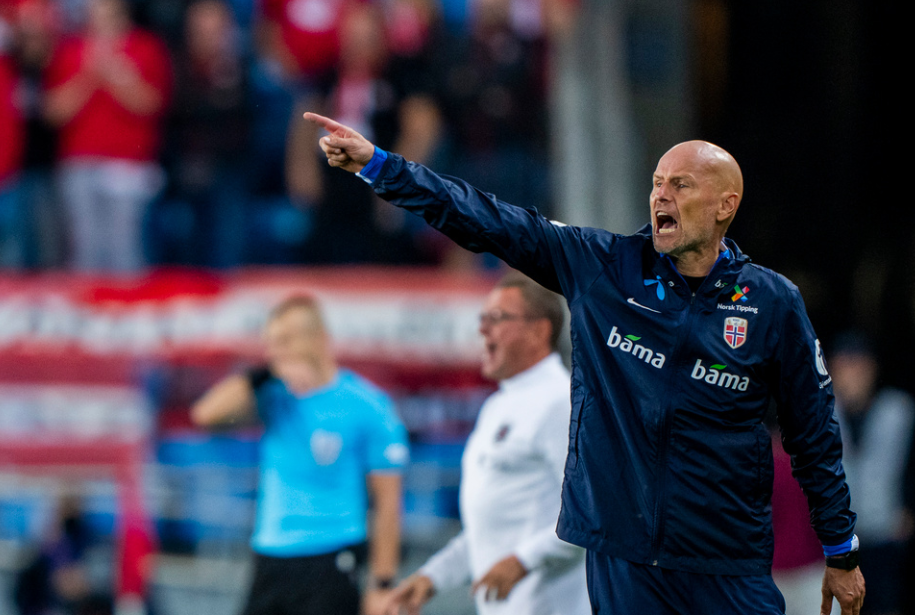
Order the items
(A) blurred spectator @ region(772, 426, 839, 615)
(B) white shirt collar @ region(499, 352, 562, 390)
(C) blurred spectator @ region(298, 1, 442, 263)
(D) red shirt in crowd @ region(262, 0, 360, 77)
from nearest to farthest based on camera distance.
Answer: (B) white shirt collar @ region(499, 352, 562, 390) → (A) blurred spectator @ region(772, 426, 839, 615) → (C) blurred spectator @ region(298, 1, 442, 263) → (D) red shirt in crowd @ region(262, 0, 360, 77)

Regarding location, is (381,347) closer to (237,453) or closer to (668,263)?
(237,453)

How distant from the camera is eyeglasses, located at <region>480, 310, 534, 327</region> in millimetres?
4637

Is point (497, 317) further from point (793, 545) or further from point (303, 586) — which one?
point (793, 545)

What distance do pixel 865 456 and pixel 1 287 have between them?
6.54 metres

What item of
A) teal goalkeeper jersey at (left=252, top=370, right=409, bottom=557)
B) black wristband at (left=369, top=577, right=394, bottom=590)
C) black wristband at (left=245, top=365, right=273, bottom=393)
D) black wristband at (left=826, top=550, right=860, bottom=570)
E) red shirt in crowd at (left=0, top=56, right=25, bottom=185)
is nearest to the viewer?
black wristband at (left=826, top=550, right=860, bottom=570)

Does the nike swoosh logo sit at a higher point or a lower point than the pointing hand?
lower

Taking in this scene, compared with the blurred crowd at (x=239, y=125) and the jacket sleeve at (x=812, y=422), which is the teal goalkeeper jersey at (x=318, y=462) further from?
the blurred crowd at (x=239, y=125)

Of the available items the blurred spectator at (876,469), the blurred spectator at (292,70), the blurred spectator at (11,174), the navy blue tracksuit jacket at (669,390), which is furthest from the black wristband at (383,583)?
the blurred spectator at (11,174)

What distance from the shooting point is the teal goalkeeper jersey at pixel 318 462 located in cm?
530

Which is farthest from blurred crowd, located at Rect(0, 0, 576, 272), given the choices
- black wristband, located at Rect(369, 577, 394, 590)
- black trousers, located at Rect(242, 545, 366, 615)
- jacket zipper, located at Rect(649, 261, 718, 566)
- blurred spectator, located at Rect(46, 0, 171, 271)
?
jacket zipper, located at Rect(649, 261, 718, 566)

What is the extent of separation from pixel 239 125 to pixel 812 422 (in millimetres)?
6662

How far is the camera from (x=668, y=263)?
3.56 meters

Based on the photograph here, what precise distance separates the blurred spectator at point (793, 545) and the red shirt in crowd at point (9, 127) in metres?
6.31

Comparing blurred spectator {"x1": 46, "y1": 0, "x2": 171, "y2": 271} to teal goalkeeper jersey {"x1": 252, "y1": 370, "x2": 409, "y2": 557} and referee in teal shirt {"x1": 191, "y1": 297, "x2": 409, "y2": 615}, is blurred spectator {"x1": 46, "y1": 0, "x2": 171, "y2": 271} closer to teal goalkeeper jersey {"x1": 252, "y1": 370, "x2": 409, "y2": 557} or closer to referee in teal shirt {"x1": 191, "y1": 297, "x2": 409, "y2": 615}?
referee in teal shirt {"x1": 191, "y1": 297, "x2": 409, "y2": 615}
